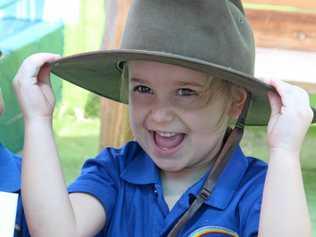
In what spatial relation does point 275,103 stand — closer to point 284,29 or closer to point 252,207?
point 252,207

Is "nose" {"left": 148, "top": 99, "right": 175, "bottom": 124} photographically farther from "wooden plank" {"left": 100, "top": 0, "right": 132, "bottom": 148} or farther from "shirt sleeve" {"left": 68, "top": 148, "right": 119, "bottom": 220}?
"wooden plank" {"left": 100, "top": 0, "right": 132, "bottom": 148}

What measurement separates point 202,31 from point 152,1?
0.09 metres

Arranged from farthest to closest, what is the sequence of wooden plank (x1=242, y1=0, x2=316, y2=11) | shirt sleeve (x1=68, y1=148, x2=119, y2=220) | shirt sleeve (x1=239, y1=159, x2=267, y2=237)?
wooden plank (x1=242, y1=0, x2=316, y2=11) → shirt sleeve (x1=68, y1=148, x2=119, y2=220) → shirt sleeve (x1=239, y1=159, x2=267, y2=237)

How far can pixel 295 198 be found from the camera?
3.19 feet

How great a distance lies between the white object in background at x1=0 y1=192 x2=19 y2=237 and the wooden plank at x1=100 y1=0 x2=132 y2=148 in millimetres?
1174

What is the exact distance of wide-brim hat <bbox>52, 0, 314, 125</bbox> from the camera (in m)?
0.98

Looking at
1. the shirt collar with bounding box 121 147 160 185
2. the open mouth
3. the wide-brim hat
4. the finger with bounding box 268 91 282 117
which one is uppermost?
the wide-brim hat

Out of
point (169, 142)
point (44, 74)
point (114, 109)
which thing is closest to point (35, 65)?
point (44, 74)

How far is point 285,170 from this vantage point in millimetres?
977

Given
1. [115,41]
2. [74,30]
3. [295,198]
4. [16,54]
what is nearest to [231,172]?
[295,198]

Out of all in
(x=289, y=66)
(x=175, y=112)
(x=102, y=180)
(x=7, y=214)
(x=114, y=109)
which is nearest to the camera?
(x=7, y=214)

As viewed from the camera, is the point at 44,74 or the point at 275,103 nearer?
the point at 275,103

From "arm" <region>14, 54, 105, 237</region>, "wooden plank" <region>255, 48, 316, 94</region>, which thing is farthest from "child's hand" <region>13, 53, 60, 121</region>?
"wooden plank" <region>255, 48, 316, 94</region>

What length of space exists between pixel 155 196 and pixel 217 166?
12 cm
